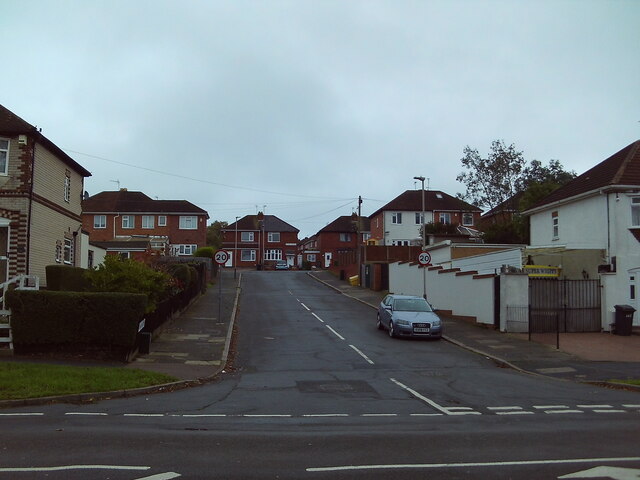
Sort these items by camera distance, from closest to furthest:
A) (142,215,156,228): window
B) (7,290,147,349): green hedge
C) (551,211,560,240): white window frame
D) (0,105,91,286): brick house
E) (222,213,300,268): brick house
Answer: (7,290,147,349): green hedge → (0,105,91,286): brick house → (551,211,560,240): white window frame → (142,215,156,228): window → (222,213,300,268): brick house

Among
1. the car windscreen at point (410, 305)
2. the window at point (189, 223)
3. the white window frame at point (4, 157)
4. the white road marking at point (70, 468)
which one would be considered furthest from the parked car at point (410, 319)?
the window at point (189, 223)

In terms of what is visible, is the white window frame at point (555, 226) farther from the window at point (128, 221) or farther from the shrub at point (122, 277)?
the window at point (128, 221)

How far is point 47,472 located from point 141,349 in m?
11.4

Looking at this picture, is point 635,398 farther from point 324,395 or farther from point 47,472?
point 47,472

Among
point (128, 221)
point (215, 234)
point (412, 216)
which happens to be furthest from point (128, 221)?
point (412, 216)

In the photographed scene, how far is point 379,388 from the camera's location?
13367 millimetres

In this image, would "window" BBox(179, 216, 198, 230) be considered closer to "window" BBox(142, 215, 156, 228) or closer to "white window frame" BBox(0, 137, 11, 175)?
"window" BBox(142, 215, 156, 228)

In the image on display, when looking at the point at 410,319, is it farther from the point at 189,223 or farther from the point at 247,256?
the point at 247,256

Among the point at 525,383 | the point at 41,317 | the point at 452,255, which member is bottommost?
the point at 525,383

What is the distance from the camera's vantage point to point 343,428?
352 inches

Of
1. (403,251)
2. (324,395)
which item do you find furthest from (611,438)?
(403,251)

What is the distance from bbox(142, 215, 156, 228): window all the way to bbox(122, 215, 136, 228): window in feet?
3.66

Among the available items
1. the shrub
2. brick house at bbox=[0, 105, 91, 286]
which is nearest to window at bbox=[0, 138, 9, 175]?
brick house at bbox=[0, 105, 91, 286]

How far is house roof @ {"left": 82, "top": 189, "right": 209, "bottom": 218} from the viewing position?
66.9 metres
